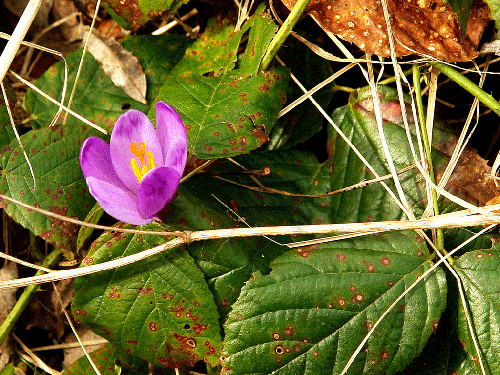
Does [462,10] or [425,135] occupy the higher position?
[462,10]

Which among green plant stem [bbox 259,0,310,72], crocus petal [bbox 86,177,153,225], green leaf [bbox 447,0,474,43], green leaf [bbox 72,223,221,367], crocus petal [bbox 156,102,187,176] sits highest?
green leaf [bbox 447,0,474,43]

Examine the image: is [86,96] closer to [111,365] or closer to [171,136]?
[171,136]

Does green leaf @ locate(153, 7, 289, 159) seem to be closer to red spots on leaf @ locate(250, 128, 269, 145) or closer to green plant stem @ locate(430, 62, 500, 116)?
red spots on leaf @ locate(250, 128, 269, 145)

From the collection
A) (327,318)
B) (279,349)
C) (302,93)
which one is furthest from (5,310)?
(302,93)

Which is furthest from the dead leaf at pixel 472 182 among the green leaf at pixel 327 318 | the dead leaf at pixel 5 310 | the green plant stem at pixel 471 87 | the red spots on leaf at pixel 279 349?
the dead leaf at pixel 5 310

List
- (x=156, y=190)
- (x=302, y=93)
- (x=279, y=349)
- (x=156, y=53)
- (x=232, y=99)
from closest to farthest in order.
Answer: (x=156, y=190)
(x=279, y=349)
(x=232, y=99)
(x=302, y=93)
(x=156, y=53)

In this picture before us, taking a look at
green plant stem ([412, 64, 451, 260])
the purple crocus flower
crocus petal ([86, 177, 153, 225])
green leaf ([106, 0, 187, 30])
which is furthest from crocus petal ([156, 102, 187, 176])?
green plant stem ([412, 64, 451, 260])

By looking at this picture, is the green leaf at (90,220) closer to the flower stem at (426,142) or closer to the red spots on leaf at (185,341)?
the red spots on leaf at (185,341)
